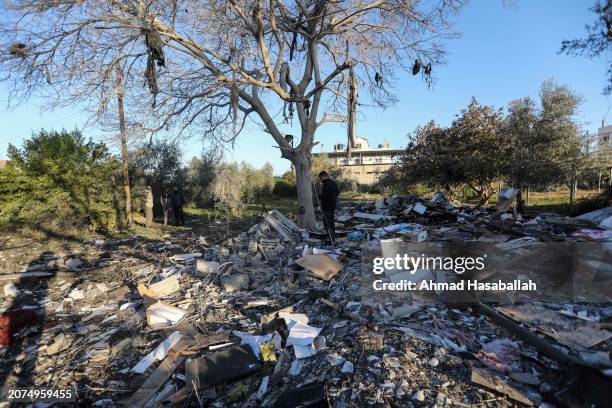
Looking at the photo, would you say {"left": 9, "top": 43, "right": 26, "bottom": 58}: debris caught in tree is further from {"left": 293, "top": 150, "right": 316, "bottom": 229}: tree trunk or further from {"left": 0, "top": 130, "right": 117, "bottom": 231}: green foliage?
{"left": 293, "top": 150, "right": 316, "bottom": 229}: tree trunk

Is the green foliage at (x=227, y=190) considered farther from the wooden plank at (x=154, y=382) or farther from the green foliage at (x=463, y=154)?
the wooden plank at (x=154, y=382)

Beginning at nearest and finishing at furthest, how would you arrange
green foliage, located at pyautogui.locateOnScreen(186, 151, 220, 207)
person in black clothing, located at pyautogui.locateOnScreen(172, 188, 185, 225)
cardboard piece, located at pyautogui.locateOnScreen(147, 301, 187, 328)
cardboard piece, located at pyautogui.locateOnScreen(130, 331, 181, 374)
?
cardboard piece, located at pyautogui.locateOnScreen(130, 331, 181, 374), cardboard piece, located at pyautogui.locateOnScreen(147, 301, 187, 328), person in black clothing, located at pyautogui.locateOnScreen(172, 188, 185, 225), green foliage, located at pyautogui.locateOnScreen(186, 151, 220, 207)

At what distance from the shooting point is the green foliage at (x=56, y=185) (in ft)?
37.3

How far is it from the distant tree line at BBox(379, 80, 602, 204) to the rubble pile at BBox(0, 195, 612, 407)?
26.1ft

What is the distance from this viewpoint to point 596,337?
3.32 m

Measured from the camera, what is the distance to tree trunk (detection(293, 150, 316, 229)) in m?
9.79

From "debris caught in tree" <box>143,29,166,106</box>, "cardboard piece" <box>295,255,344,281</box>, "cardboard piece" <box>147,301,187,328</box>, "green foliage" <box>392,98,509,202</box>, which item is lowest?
"cardboard piece" <box>147,301,187,328</box>

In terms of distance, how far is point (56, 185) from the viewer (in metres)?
11.6

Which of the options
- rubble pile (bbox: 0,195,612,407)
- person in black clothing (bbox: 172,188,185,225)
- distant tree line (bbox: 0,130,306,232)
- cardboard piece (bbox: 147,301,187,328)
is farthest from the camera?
person in black clothing (bbox: 172,188,185,225)

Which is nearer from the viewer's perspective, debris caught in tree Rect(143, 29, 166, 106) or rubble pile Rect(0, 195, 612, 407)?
rubble pile Rect(0, 195, 612, 407)

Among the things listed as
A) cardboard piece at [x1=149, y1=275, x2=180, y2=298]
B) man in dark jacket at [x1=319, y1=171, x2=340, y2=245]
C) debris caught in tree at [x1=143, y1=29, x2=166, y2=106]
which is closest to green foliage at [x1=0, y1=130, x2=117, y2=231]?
debris caught in tree at [x1=143, y1=29, x2=166, y2=106]

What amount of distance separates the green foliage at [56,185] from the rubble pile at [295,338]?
5113 millimetres

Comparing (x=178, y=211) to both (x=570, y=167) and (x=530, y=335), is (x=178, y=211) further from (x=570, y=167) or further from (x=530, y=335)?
(x=570, y=167)

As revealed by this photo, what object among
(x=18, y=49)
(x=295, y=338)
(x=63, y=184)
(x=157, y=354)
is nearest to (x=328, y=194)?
(x=295, y=338)
